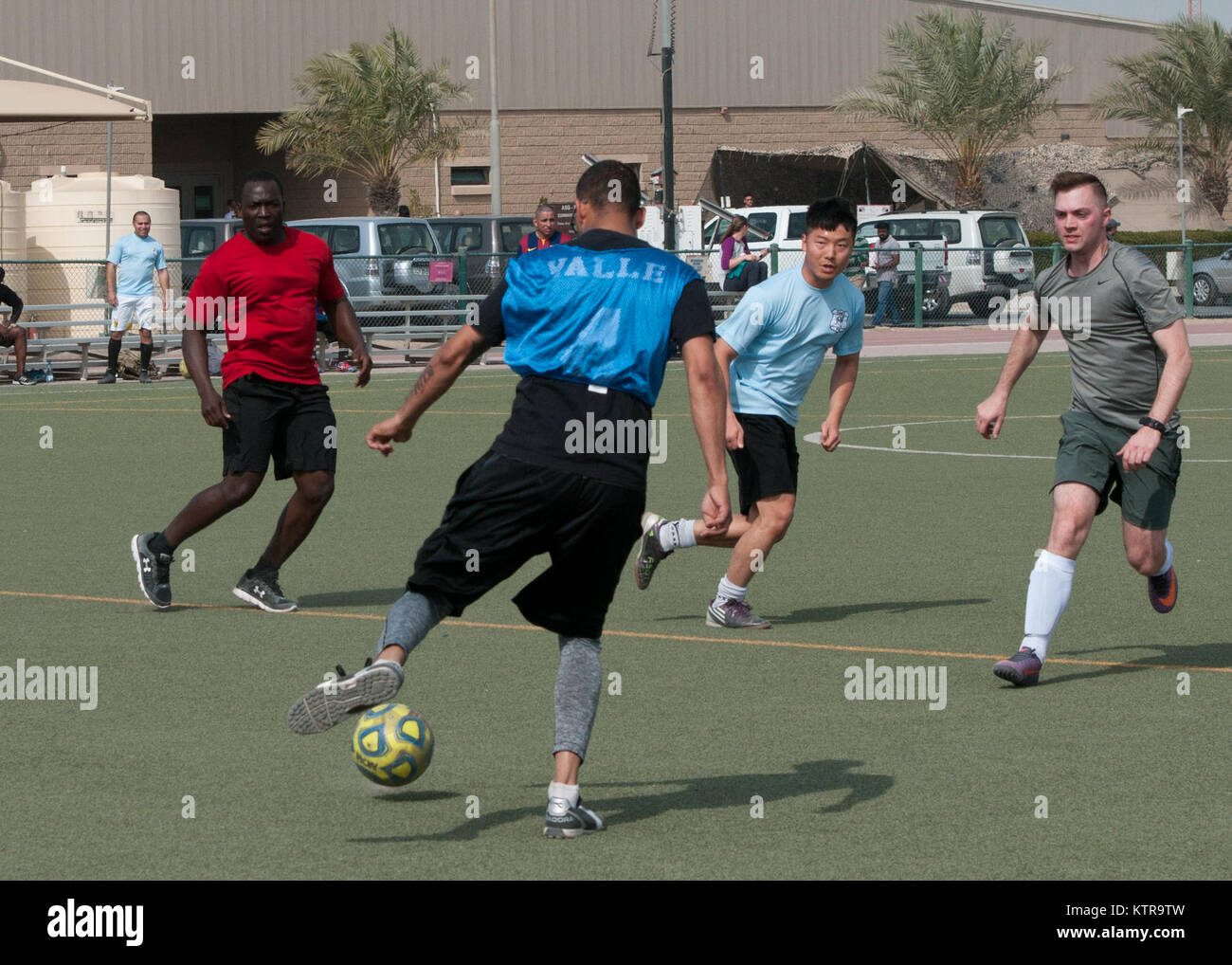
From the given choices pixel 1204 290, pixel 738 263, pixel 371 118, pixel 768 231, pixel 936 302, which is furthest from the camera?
pixel 371 118

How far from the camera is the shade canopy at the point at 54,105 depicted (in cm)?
2384

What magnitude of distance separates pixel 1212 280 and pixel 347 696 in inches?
1290

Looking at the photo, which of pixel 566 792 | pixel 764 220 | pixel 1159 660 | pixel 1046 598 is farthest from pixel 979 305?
pixel 566 792

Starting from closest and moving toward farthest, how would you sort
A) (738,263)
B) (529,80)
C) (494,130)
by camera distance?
(738,263), (494,130), (529,80)

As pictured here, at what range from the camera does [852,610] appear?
31.2 feet

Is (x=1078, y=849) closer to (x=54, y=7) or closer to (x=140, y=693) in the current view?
(x=140, y=693)

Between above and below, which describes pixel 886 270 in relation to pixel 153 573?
above

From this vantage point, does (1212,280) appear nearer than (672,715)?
No

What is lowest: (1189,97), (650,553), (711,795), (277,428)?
(711,795)

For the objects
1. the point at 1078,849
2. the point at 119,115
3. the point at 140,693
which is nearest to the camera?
the point at 1078,849

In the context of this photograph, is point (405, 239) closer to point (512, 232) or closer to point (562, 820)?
point (512, 232)

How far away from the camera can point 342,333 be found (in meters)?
9.54
